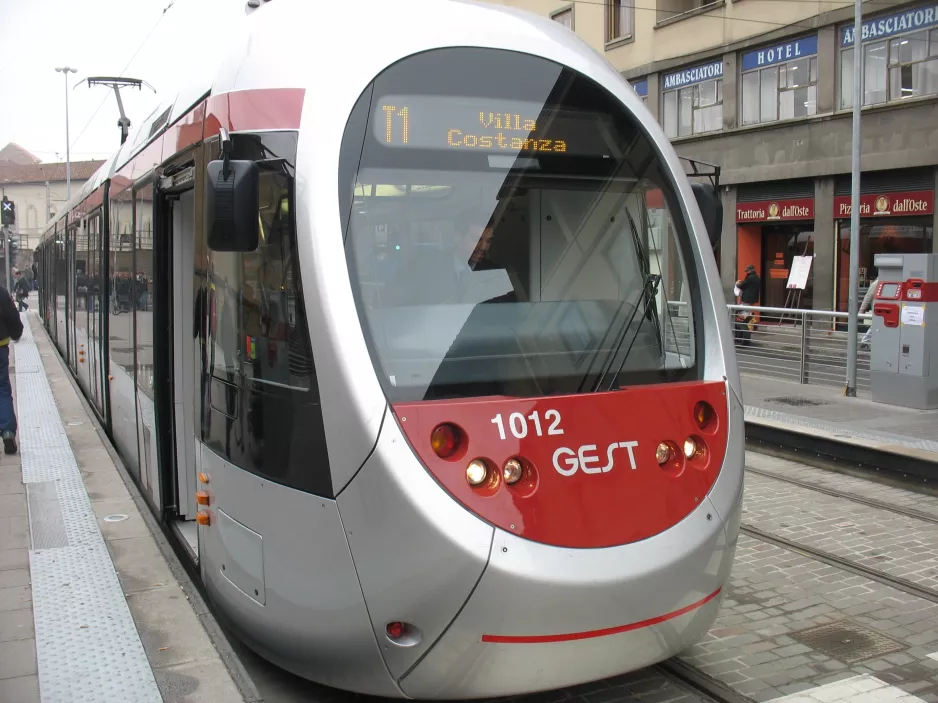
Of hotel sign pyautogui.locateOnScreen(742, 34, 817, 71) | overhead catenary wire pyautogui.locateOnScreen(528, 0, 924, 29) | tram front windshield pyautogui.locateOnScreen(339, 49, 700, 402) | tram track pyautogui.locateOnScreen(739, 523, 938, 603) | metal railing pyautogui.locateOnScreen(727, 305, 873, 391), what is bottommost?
tram track pyautogui.locateOnScreen(739, 523, 938, 603)

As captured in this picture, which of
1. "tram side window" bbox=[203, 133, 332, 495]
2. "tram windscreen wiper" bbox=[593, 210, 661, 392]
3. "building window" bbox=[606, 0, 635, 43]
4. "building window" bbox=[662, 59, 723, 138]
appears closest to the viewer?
"tram side window" bbox=[203, 133, 332, 495]

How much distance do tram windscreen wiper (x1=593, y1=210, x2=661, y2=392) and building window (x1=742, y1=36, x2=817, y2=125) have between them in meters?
19.4

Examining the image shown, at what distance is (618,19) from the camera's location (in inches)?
1101

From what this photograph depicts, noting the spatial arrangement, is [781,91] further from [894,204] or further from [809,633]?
[809,633]

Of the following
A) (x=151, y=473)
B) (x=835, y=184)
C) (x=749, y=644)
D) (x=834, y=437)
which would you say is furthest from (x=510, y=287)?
Result: (x=835, y=184)

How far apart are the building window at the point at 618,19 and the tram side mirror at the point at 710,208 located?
2417 centimetres

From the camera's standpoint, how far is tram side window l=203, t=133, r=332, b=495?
3.73 meters

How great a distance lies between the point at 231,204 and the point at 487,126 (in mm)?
1091

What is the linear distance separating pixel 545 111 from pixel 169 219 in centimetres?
269

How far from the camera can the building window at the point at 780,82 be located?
22.0 meters

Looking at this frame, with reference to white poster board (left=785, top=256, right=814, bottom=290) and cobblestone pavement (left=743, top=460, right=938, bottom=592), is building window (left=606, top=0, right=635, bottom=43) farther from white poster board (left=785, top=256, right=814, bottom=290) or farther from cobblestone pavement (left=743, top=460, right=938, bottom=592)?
cobblestone pavement (left=743, top=460, right=938, bottom=592)

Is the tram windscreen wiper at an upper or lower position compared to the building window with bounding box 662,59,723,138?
lower

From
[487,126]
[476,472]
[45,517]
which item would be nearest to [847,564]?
[476,472]

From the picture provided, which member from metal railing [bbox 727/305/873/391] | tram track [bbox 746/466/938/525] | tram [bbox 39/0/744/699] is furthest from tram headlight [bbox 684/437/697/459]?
metal railing [bbox 727/305/873/391]
